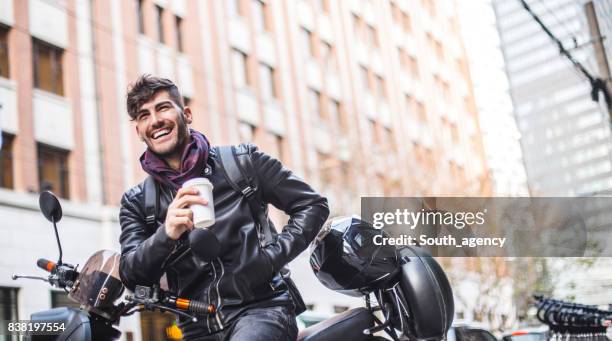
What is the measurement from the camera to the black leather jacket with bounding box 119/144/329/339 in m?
1.64

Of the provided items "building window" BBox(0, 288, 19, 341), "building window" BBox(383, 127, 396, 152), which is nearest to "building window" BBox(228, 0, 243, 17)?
"building window" BBox(383, 127, 396, 152)

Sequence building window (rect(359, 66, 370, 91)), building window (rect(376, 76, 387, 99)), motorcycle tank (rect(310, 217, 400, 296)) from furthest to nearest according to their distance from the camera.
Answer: building window (rect(376, 76, 387, 99))
building window (rect(359, 66, 370, 91))
motorcycle tank (rect(310, 217, 400, 296))

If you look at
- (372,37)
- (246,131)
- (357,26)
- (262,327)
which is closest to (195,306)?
(262,327)

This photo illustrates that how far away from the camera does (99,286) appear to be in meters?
2.12

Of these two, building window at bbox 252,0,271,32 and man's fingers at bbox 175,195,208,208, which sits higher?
building window at bbox 252,0,271,32

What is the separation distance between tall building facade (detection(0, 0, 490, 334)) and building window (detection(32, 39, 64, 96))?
2 cm

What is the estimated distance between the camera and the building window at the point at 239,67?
32.8 feet

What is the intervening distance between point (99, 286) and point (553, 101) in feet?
14.7

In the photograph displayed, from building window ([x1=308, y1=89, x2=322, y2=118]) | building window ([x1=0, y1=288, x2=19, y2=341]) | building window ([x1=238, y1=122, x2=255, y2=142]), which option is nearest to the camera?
building window ([x1=0, y1=288, x2=19, y2=341])

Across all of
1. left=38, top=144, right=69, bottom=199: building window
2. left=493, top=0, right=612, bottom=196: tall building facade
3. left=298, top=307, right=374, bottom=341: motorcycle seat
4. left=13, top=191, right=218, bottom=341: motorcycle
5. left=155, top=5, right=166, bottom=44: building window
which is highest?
left=155, top=5, right=166, bottom=44: building window

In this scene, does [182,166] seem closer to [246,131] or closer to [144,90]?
[144,90]

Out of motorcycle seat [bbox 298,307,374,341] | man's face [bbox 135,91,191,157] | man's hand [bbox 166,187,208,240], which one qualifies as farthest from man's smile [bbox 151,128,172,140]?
motorcycle seat [bbox 298,307,374,341]

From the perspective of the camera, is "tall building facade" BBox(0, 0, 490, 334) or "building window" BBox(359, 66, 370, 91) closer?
"tall building facade" BBox(0, 0, 490, 334)

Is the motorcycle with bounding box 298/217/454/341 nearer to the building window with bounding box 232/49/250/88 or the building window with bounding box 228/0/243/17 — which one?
the building window with bounding box 228/0/243/17
